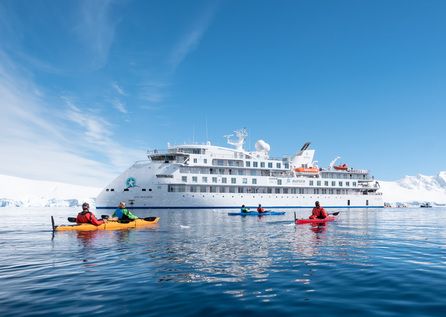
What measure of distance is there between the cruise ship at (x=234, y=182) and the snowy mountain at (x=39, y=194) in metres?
83.3

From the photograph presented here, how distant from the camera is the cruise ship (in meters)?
64.4

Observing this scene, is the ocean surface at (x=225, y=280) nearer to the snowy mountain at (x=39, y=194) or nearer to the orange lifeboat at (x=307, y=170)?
the orange lifeboat at (x=307, y=170)

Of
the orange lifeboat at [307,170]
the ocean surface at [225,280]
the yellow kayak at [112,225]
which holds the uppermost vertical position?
the orange lifeboat at [307,170]

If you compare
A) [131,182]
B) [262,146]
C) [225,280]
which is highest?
[262,146]

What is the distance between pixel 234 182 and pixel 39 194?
496ft

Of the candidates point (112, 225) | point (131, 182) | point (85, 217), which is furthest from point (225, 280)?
point (131, 182)

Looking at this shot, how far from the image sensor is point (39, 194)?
7303 inches

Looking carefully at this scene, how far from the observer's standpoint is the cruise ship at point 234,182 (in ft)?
211

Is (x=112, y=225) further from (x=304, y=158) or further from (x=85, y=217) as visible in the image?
(x=304, y=158)

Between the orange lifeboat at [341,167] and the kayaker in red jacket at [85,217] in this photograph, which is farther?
the orange lifeboat at [341,167]

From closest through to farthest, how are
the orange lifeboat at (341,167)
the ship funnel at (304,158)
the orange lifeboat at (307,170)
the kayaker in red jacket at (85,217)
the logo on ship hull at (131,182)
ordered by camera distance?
the kayaker in red jacket at (85,217)
the logo on ship hull at (131,182)
the orange lifeboat at (307,170)
the ship funnel at (304,158)
the orange lifeboat at (341,167)

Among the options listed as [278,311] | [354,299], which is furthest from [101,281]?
[354,299]

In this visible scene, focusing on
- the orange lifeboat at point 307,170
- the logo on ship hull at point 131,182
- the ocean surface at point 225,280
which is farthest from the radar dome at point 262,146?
the ocean surface at point 225,280

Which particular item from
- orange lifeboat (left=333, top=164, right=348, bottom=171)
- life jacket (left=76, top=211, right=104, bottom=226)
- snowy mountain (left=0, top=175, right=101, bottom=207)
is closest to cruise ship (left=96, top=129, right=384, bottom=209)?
orange lifeboat (left=333, top=164, right=348, bottom=171)
